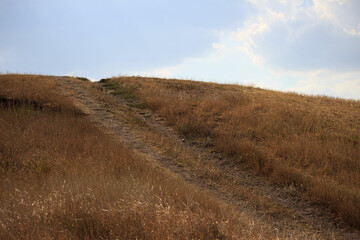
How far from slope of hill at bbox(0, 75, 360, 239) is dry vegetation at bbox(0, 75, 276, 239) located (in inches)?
1.0

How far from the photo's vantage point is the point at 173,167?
812 centimetres

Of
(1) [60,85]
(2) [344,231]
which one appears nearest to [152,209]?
(2) [344,231]

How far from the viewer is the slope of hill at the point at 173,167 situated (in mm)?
3715

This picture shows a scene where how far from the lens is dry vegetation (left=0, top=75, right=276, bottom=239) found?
3496 millimetres

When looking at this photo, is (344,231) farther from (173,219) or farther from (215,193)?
(173,219)

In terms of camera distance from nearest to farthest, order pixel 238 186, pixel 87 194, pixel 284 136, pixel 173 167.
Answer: pixel 87 194 → pixel 238 186 → pixel 173 167 → pixel 284 136

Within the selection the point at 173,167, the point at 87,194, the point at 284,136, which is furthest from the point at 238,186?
the point at 87,194

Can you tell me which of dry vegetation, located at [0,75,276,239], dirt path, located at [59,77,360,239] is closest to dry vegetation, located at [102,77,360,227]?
dirt path, located at [59,77,360,239]

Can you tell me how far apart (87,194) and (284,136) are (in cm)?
837

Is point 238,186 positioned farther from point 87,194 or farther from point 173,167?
point 87,194

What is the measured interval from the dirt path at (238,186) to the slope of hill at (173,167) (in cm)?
4

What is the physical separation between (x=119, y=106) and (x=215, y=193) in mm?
9288

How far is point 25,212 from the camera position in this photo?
3740 mm

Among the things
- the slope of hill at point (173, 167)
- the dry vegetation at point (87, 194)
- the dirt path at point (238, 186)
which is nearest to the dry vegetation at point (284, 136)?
the slope of hill at point (173, 167)
